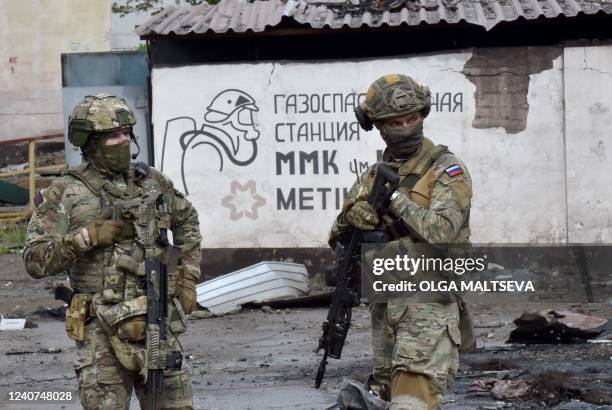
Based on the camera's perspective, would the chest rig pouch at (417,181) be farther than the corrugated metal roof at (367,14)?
No

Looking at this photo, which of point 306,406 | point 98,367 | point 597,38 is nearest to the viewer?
point 98,367

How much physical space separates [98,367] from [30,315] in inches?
236

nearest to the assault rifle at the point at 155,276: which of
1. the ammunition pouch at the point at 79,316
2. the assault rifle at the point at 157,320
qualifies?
the assault rifle at the point at 157,320

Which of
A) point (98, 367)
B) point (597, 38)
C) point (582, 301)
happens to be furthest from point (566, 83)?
point (98, 367)

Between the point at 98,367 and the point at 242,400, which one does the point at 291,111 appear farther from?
the point at 98,367

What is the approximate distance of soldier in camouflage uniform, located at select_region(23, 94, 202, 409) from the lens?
4.94 m

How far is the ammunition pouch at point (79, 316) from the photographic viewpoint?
498 centimetres

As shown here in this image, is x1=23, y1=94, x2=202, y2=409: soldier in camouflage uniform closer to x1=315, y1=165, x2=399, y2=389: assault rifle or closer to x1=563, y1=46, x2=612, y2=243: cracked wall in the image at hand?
x1=315, y1=165, x2=399, y2=389: assault rifle

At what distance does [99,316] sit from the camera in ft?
16.3

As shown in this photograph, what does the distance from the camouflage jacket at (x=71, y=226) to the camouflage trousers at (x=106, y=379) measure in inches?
9.5

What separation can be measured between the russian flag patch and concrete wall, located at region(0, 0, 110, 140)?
1760 centimetres

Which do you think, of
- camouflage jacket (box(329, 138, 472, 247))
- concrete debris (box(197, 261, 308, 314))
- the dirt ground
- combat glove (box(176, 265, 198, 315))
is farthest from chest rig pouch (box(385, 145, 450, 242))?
concrete debris (box(197, 261, 308, 314))

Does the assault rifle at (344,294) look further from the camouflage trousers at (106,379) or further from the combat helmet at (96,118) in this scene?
the combat helmet at (96,118)
